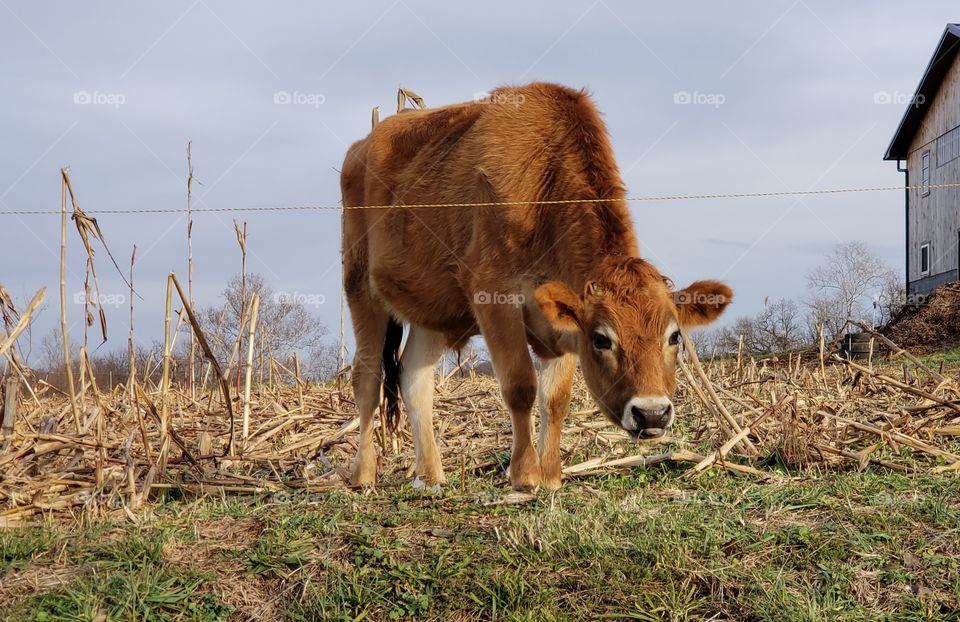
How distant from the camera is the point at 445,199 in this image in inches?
274

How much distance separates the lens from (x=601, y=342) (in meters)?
5.53

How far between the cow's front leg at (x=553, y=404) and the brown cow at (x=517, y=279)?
0.01 meters

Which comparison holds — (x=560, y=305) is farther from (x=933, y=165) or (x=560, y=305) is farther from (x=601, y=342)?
(x=933, y=165)

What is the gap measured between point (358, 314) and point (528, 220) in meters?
2.30

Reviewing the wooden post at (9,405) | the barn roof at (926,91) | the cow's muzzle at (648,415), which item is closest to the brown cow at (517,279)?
the cow's muzzle at (648,415)

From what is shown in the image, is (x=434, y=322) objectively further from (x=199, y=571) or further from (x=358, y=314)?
(x=199, y=571)

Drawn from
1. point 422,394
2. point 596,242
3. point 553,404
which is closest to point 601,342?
point 596,242

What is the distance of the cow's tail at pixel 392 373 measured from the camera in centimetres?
768

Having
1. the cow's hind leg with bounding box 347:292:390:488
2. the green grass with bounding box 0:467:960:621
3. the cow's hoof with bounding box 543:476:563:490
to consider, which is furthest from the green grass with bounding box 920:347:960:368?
the green grass with bounding box 0:467:960:621

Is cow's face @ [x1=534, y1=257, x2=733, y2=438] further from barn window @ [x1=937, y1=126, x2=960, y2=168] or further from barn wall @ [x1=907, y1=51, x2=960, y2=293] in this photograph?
barn window @ [x1=937, y1=126, x2=960, y2=168]

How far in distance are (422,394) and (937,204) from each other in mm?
29945

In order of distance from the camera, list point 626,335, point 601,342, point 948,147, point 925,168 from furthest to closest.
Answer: point 925,168 < point 948,147 < point 601,342 < point 626,335

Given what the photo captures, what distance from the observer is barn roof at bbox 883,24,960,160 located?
3044 cm

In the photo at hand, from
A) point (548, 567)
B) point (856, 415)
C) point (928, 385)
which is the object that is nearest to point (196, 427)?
point (548, 567)
